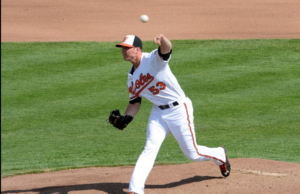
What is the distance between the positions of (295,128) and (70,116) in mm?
3992

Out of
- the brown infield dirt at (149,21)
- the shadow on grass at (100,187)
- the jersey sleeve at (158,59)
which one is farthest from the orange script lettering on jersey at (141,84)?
the brown infield dirt at (149,21)

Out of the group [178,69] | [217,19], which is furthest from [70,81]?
[217,19]

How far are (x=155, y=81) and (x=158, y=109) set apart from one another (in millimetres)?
348

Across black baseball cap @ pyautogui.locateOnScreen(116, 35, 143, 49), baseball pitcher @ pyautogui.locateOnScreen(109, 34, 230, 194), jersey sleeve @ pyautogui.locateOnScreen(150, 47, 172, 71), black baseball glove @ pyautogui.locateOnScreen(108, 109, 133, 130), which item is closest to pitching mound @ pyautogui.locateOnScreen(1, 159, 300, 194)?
baseball pitcher @ pyautogui.locateOnScreen(109, 34, 230, 194)

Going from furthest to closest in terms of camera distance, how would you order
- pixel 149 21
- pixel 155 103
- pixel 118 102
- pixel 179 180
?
pixel 149 21 → pixel 118 102 → pixel 179 180 → pixel 155 103

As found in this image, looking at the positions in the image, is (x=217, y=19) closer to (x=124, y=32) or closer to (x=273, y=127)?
(x=124, y=32)

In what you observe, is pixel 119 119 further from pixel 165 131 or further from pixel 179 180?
pixel 179 180

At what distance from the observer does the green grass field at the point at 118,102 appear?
672 cm

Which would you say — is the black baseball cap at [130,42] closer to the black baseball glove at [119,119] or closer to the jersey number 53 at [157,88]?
the jersey number 53 at [157,88]

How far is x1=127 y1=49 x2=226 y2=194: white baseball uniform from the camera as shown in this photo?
14.5 feet

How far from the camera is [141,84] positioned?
14.9ft

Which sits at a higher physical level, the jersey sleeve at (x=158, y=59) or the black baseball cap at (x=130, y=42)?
the black baseball cap at (x=130, y=42)

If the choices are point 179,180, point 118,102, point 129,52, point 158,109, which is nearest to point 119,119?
point 158,109

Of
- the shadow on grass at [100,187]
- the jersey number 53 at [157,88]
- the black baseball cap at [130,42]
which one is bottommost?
the shadow on grass at [100,187]
